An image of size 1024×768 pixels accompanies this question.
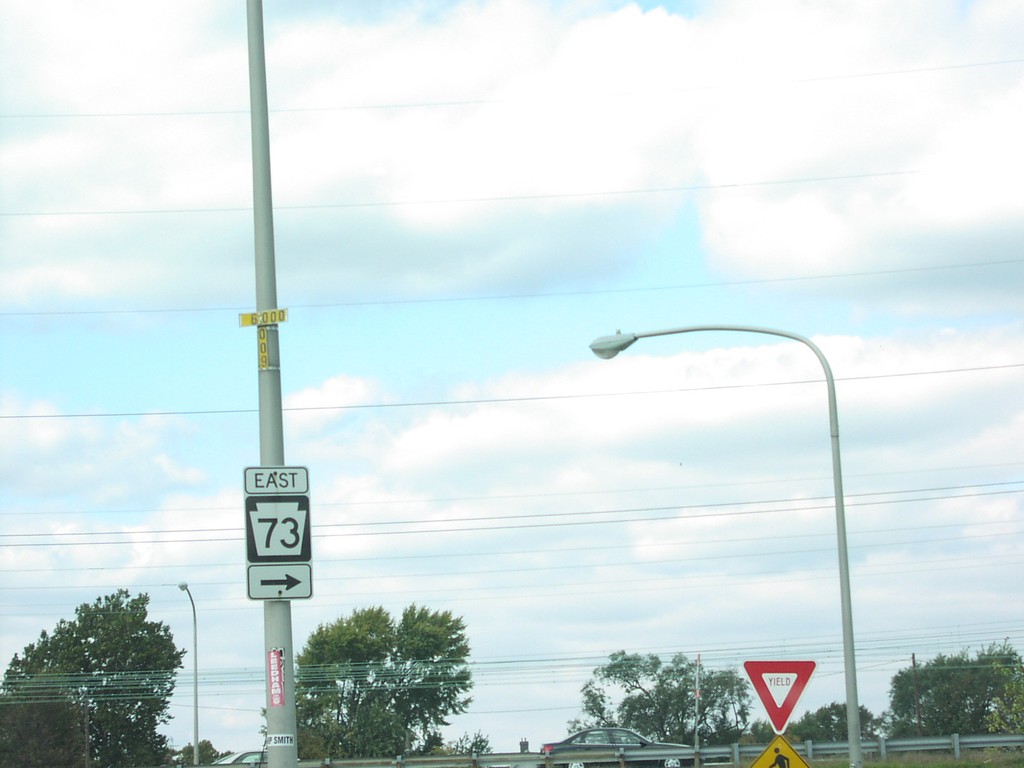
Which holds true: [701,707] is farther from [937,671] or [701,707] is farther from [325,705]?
[325,705]

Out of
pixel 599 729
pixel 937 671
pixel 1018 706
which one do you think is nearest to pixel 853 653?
pixel 599 729

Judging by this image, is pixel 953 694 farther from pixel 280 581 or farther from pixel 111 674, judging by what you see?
pixel 280 581

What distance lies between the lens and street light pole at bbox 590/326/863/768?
18.6 metres

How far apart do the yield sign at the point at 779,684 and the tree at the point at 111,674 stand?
74.2 m

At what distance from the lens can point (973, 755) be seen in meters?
41.2

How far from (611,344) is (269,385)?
11.8 m

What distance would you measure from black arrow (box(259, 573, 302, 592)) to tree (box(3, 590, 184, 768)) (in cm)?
7771

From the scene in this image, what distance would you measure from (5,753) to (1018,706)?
55.7 metres

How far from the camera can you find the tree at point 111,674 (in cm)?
8356

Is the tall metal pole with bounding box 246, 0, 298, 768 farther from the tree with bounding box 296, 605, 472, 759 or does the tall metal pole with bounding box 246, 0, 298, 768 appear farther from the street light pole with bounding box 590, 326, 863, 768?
the tree with bounding box 296, 605, 472, 759

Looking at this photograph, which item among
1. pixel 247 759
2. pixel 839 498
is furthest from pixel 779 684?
pixel 247 759

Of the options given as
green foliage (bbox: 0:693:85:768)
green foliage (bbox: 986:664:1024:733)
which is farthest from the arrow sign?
green foliage (bbox: 0:693:85:768)

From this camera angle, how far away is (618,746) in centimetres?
4391

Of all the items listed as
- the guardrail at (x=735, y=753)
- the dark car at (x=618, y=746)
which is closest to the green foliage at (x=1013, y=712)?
the guardrail at (x=735, y=753)
